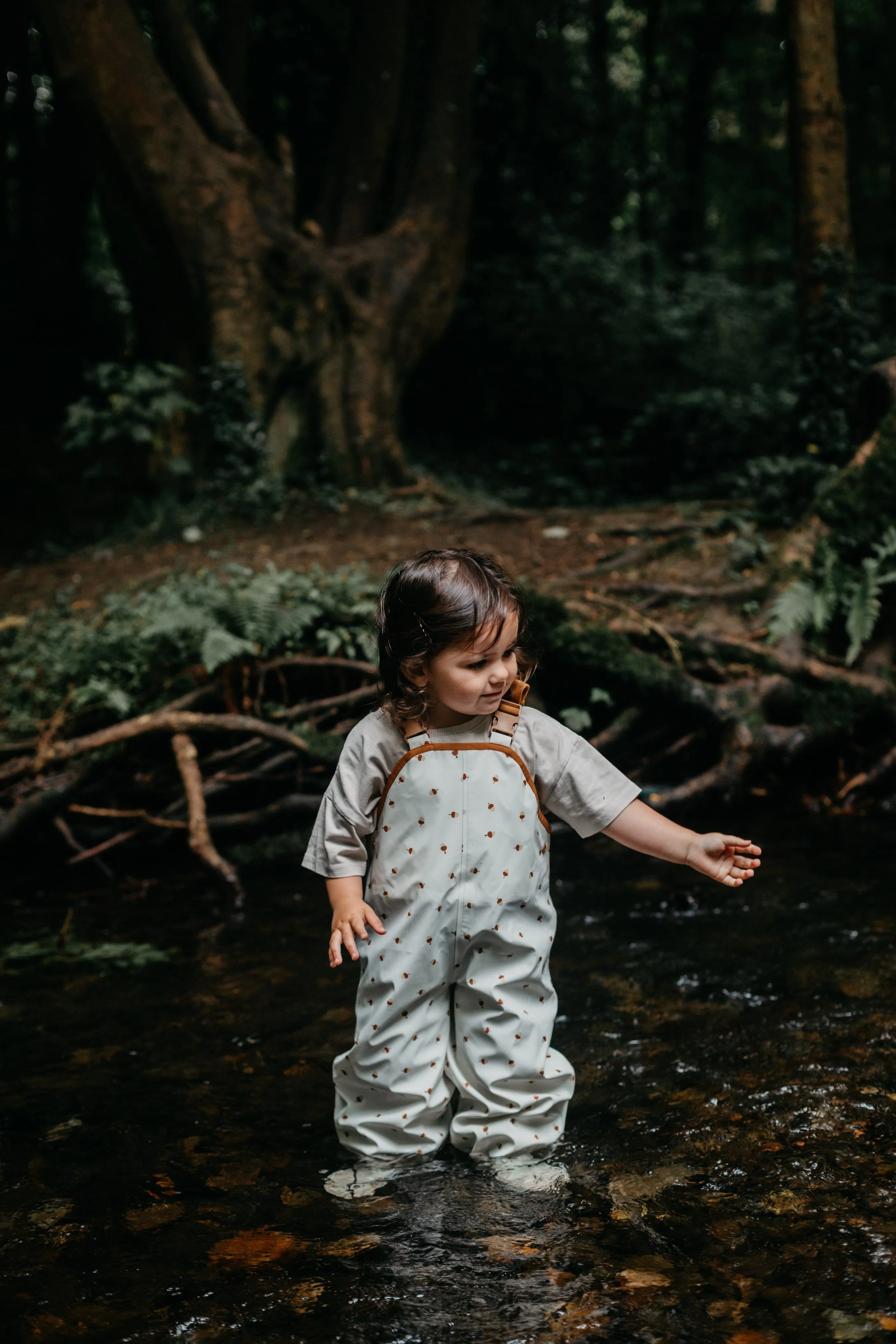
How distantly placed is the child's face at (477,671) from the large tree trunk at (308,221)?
8096 millimetres

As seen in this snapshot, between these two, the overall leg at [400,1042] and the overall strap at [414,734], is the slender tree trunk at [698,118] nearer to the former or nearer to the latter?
the overall strap at [414,734]

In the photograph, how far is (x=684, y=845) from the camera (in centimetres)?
250

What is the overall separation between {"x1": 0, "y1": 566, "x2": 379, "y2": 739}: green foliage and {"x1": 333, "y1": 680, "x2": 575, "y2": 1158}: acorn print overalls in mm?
3100

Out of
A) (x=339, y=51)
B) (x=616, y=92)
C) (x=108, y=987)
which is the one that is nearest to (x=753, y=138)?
(x=616, y=92)

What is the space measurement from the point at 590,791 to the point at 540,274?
526 inches

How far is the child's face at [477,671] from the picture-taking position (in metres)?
2.49

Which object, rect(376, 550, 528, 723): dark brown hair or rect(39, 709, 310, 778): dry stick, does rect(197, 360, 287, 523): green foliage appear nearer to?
rect(39, 709, 310, 778): dry stick

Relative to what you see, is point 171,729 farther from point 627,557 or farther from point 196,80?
point 196,80

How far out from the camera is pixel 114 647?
624 cm

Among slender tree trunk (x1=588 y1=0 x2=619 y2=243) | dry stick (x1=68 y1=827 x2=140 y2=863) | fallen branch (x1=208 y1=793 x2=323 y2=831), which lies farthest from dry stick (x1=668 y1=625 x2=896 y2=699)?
slender tree trunk (x1=588 y1=0 x2=619 y2=243)

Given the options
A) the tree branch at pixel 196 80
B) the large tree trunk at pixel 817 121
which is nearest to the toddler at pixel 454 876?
the large tree trunk at pixel 817 121

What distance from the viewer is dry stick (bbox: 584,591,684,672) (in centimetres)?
599

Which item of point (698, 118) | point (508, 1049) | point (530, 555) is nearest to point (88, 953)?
point (508, 1049)

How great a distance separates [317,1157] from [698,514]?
728 centimetres
